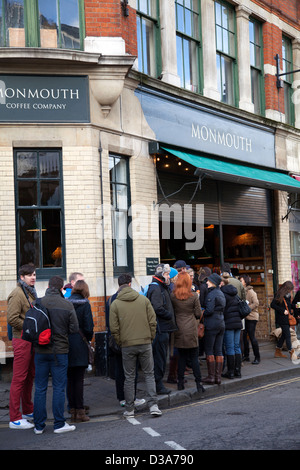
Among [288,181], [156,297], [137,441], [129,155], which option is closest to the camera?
[137,441]

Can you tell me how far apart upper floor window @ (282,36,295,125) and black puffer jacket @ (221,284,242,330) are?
31.2 ft

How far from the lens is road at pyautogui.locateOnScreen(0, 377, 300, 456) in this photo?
639cm

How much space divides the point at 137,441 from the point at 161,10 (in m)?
10.2

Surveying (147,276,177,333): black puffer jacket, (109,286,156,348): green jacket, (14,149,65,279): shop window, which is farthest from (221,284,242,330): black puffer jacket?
(14,149,65,279): shop window

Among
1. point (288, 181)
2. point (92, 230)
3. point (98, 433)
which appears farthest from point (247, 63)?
point (98, 433)

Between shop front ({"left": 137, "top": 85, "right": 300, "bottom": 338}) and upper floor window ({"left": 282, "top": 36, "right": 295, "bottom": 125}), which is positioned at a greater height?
upper floor window ({"left": 282, "top": 36, "right": 295, "bottom": 125})

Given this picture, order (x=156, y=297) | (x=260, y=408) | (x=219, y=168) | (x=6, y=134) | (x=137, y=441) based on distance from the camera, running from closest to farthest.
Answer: (x=137, y=441) < (x=260, y=408) < (x=156, y=297) < (x=6, y=134) < (x=219, y=168)

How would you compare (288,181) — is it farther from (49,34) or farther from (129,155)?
(49,34)

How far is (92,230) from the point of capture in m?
11.5

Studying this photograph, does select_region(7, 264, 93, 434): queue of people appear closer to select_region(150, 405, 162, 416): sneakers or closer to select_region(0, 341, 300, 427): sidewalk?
select_region(0, 341, 300, 427): sidewalk

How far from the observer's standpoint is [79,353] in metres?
8.02

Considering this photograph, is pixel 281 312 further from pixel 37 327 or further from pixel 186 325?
pixel 37 327

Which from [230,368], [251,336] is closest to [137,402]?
[230,368]

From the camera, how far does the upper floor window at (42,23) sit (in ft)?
37.1
